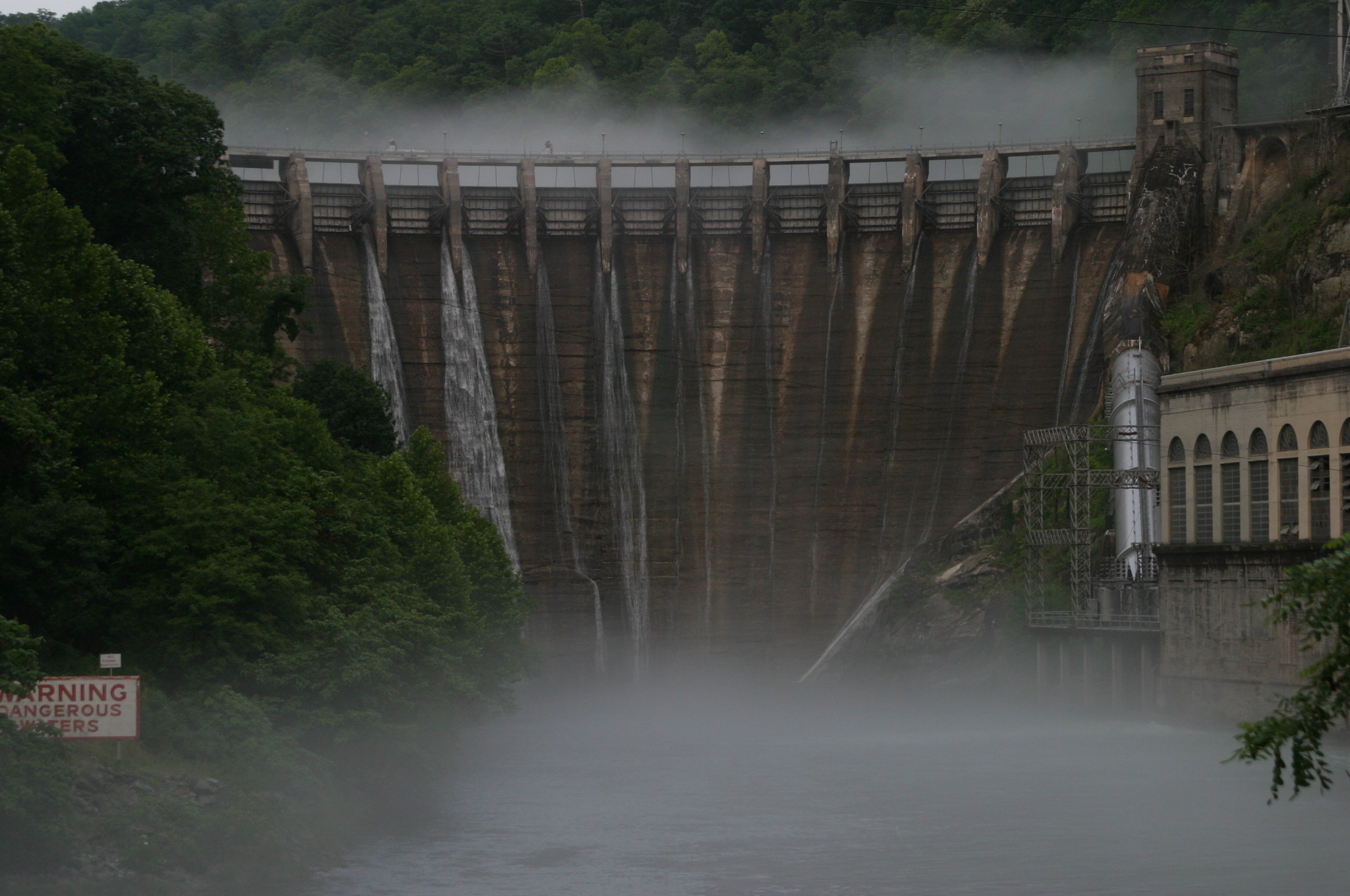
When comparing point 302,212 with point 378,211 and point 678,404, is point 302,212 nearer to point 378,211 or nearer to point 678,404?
point 378,211

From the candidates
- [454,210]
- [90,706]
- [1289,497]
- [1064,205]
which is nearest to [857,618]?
[1064,205]

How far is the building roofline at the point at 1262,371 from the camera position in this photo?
59.5 m

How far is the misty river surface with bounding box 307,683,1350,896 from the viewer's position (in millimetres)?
37969

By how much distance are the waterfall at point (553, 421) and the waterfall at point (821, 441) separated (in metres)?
10.8

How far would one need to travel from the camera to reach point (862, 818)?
4694 centimetres

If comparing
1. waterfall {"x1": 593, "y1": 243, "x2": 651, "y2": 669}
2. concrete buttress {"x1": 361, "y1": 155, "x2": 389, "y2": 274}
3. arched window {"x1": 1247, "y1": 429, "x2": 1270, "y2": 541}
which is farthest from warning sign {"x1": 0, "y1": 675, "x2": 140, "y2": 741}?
concrete buttress {"x1": 361, "y1": 155, "x2": 389, "y2": 274}

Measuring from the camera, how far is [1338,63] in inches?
3280

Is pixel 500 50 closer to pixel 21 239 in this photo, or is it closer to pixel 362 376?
pixel 362 376

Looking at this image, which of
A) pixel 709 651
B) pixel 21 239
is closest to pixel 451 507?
pixel 709 651

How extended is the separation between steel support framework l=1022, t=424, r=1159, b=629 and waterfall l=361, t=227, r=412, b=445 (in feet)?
94.2

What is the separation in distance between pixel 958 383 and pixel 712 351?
39.3 ft

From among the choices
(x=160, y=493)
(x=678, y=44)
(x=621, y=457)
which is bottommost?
(x=160, y=493)

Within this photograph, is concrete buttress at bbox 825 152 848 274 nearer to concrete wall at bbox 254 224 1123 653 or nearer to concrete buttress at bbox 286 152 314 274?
concrete wall at bbox 254 224 1123 653

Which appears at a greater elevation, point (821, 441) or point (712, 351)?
point (712, 351)
